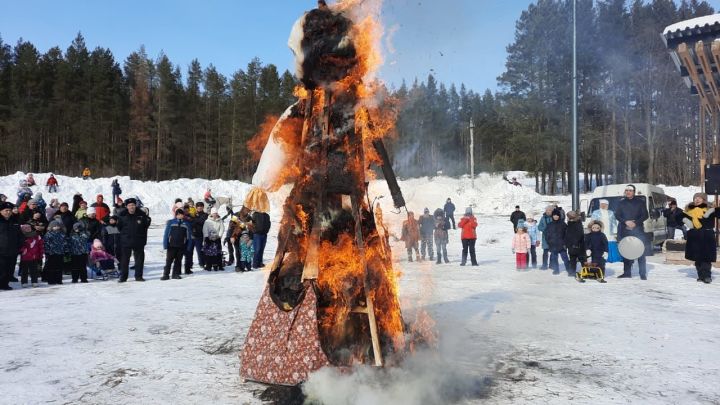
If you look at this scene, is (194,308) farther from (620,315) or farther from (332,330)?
(620,315)

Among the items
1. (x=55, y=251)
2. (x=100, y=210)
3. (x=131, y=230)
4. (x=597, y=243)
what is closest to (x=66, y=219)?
(x=55, y=251)

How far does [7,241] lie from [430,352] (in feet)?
31.0

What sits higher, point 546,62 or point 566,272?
point 546,62

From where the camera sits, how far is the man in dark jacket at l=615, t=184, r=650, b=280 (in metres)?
10.4

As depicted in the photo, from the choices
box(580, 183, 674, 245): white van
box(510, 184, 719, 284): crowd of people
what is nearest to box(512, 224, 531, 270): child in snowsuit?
box(510, 184, 719, 284): crowd of people

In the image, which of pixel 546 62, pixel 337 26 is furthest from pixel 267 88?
pixel 337 26

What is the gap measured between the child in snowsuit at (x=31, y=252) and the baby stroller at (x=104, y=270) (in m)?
1.27

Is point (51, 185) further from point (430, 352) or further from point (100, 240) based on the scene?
point (430, 352)

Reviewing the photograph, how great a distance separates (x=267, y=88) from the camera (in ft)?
185

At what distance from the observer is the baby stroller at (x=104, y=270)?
1146 centimetres

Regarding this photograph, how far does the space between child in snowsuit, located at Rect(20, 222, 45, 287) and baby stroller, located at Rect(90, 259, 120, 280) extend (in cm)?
127

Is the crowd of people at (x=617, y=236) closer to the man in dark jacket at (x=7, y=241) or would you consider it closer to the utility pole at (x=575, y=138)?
the utility pole at (x=575, y=138)

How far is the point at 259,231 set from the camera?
12453 mm

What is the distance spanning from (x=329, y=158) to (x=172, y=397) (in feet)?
8.33
